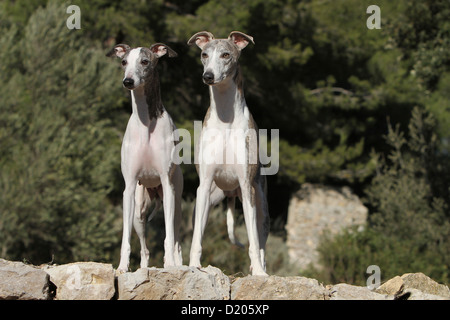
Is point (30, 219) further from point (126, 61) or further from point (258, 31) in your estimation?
point (126, 61)

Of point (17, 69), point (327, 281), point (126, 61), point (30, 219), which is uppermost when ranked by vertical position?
point (17, 69)

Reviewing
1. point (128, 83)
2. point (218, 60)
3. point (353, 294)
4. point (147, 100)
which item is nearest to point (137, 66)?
point (128, 83)

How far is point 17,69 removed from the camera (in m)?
24.7

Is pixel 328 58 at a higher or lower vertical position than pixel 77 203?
higher

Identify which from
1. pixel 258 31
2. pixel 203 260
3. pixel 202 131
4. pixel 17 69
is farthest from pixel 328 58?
pixel 202 131

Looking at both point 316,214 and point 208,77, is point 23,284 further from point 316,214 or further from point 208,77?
point 316,214

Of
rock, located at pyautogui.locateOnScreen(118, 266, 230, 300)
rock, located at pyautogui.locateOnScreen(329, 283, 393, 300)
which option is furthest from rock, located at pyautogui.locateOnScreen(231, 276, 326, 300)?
rock, located at pyautogui.locateOnScreen(118, 266, 230, 300)

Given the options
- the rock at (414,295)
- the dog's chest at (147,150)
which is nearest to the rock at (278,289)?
the rock at (414,295)

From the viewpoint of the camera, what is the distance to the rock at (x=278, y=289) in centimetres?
862

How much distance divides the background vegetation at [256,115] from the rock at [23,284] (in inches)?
514

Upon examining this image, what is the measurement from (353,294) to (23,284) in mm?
3828

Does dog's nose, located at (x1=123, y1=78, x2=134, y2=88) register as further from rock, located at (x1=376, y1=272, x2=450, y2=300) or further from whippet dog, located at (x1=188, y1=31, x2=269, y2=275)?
rock, located at (x1=376, y1=272, x2=450, y2=300)

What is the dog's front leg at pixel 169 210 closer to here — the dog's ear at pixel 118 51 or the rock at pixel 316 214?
the dog's ear at pixel 118 51

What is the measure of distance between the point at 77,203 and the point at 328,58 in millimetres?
10410
